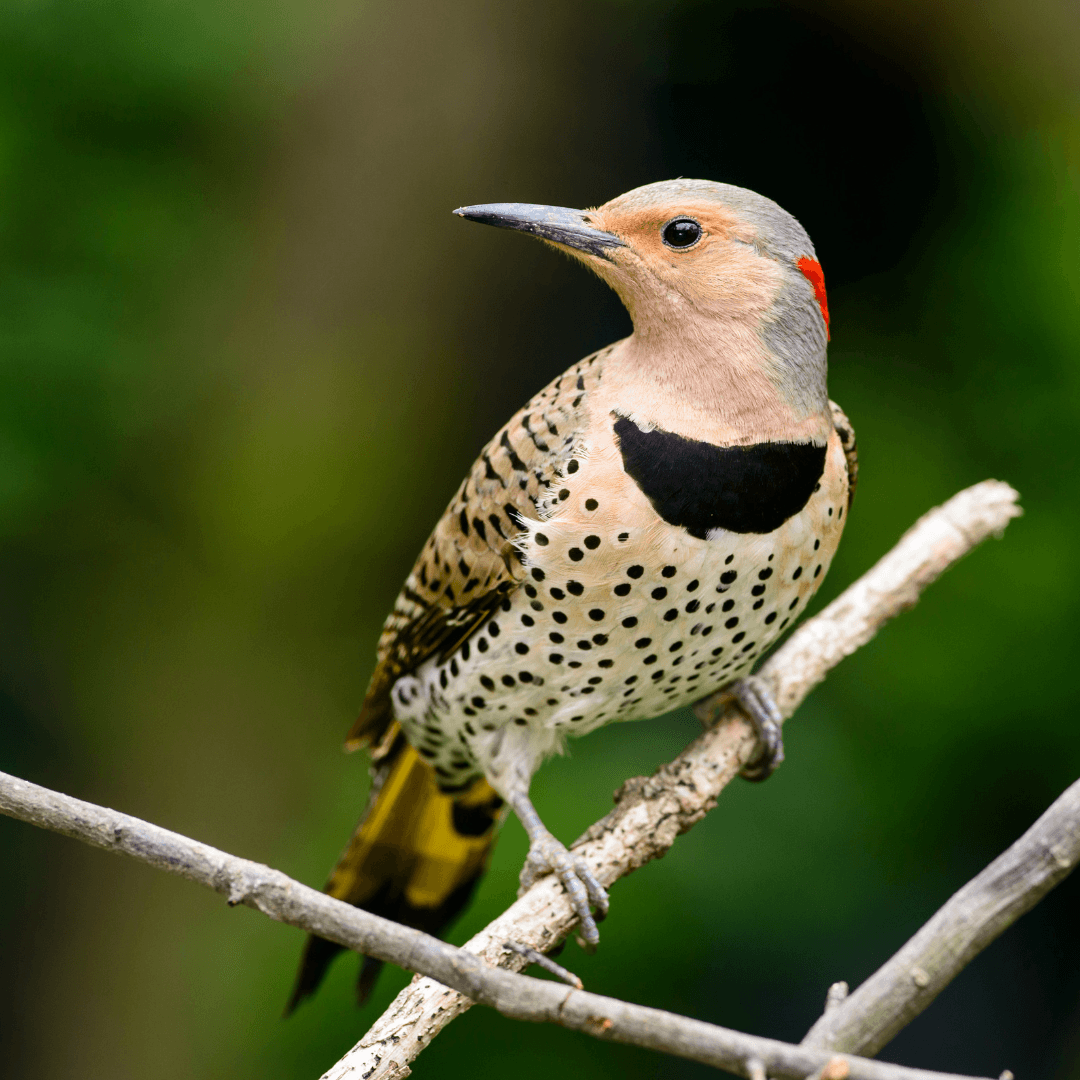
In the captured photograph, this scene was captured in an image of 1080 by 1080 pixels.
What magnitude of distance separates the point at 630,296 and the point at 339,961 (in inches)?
83.4

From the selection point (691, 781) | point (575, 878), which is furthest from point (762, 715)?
point (575, 878)

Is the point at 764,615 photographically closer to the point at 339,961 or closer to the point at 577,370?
the point at 577,370

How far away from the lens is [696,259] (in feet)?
5.88

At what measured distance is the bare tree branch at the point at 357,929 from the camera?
49.4 inches

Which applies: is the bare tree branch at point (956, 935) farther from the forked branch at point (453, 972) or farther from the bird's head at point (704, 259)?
the bird's head at point (704, 259)

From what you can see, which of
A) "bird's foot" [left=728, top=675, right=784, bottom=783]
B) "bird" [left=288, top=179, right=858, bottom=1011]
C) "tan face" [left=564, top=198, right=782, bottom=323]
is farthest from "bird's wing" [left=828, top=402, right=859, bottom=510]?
"bird's foot" [left=728, top=675, right=784, bottom=783]

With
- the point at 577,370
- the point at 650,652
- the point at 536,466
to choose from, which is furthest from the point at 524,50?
the point at 650,652

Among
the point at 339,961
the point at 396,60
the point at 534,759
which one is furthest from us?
the point at 396,60

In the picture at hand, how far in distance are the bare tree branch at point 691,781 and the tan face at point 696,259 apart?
0.92 meters

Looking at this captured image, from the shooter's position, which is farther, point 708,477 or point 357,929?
point 708,477

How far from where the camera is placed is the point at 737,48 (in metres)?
3.37

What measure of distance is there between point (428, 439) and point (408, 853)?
1.41m

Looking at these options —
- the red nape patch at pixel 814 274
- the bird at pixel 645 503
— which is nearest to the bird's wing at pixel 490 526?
the bird at pixel 645 503

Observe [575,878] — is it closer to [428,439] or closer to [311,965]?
[311,965]
